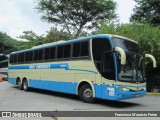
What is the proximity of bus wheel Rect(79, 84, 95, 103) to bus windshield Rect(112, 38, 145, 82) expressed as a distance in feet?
6.81

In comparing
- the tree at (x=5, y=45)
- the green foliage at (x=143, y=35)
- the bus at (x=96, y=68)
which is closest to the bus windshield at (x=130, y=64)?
the bus at (x=96, y=68)

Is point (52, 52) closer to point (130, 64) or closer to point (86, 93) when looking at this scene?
point (86, 93)

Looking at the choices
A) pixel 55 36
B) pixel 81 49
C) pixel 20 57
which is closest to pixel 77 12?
pixel 55 36

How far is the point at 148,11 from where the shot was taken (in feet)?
104

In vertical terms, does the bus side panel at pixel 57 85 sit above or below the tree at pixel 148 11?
below

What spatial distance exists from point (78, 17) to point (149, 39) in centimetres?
1945

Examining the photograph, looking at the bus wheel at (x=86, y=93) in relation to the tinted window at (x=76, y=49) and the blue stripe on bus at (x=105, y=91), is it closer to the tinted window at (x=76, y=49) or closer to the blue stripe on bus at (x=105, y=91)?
the blue stripe on bus at (x=105, y=91)

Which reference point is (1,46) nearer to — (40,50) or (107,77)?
(40,50)

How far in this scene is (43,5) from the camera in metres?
41.1

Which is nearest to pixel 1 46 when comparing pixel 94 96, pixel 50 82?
pixel 50 82

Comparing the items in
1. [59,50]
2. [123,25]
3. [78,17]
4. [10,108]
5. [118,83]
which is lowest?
[10,108]

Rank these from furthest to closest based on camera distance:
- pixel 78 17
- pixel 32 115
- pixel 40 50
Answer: pixel 78 17 → pixel 40 50 → pixel 32 115

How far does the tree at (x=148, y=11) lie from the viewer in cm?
3088

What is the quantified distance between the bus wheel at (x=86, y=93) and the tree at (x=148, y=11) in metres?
17.8
